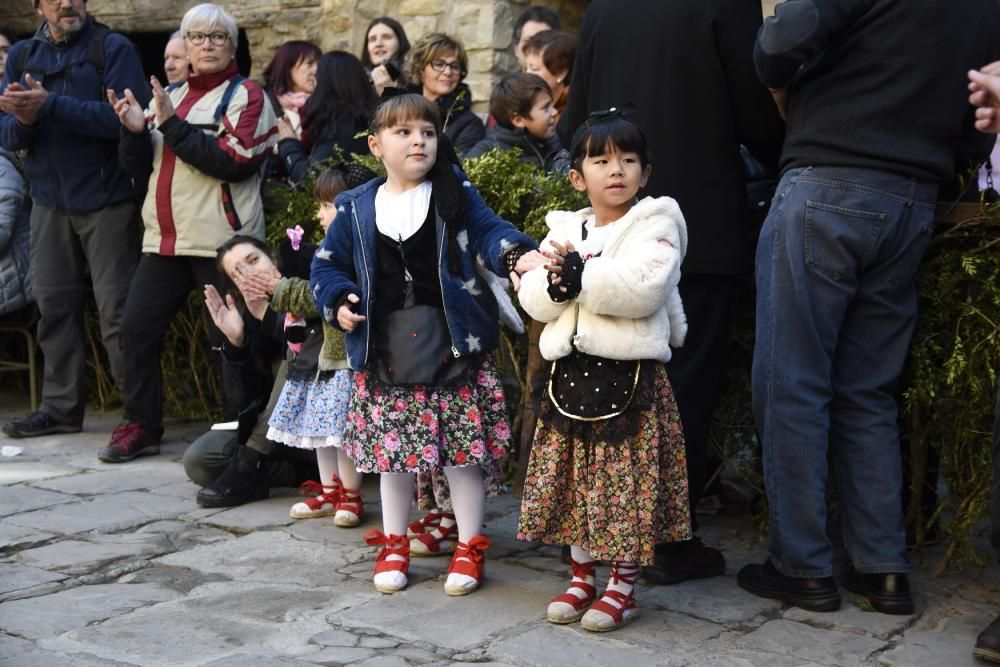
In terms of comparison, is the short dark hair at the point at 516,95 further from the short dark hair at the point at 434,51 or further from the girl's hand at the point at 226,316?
the girl's hand at the point at 226,316

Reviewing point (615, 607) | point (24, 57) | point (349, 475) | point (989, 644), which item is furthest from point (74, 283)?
point (989, 644)

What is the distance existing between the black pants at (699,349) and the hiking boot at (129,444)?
9.48ft

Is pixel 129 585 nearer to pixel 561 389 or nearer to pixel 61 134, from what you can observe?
pixel 561 389

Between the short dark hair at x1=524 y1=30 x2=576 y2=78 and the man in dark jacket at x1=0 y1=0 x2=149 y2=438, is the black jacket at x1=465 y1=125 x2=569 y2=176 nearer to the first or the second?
the short dark hair at x1=524 y1=30 x2=576 y2=78

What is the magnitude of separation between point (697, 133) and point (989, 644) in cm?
168

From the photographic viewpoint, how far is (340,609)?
3707mm

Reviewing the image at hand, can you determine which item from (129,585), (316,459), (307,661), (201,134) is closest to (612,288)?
(307,661)

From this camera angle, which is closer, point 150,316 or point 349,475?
point 349,475

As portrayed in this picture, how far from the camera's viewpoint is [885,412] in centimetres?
375

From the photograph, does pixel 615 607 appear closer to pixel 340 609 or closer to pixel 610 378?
pixel 610 378

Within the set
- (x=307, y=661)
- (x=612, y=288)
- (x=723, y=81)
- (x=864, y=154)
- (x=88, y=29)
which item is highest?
(x=88, y=29)

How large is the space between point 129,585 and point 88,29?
3216 millimetres

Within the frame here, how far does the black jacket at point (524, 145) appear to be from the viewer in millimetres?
5508

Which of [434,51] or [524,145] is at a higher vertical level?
[434,51]
